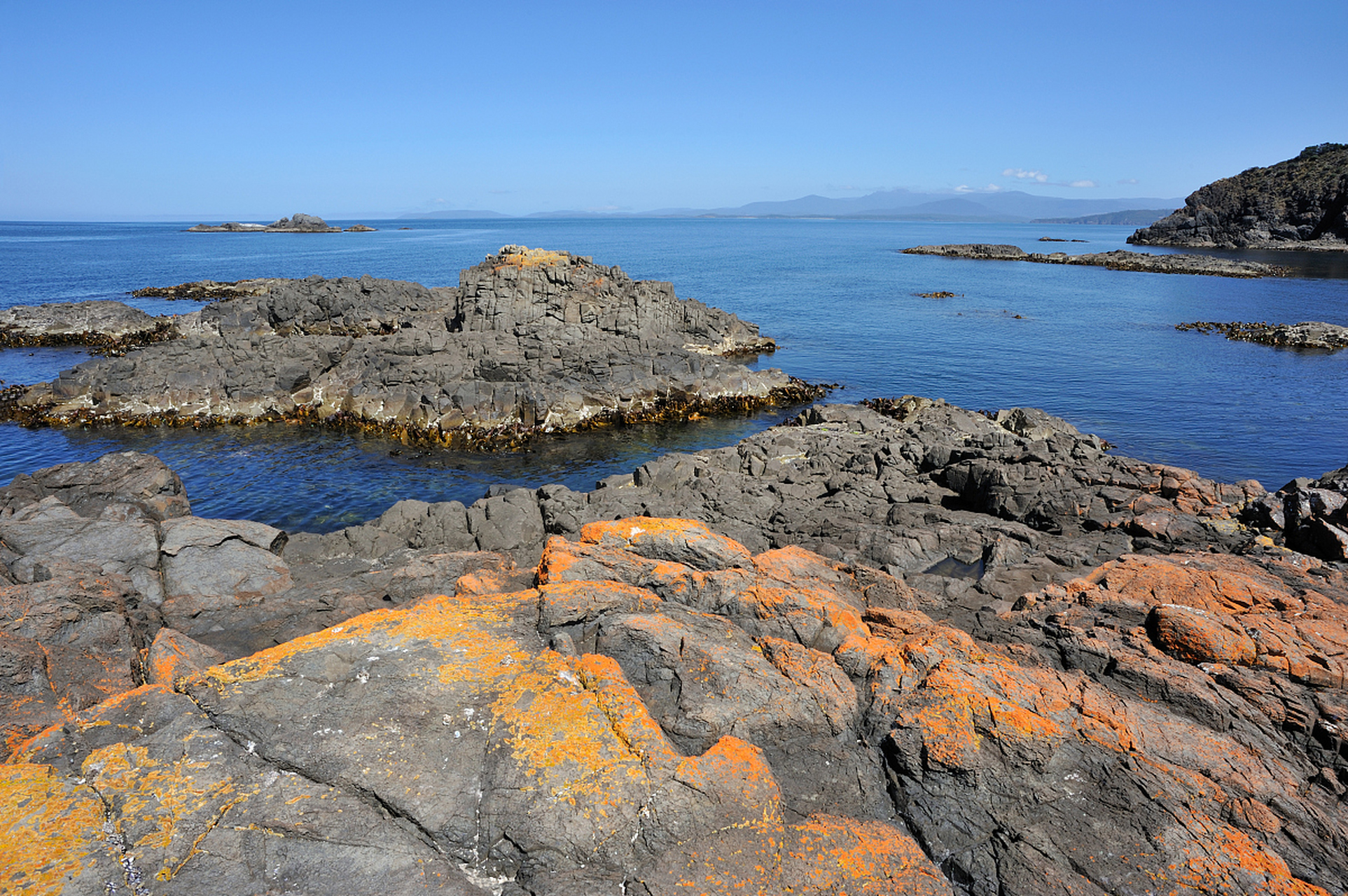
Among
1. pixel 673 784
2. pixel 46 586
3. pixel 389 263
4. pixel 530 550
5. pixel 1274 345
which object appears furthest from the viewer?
pixel 389 263

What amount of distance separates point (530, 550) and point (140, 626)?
7452 millimetres

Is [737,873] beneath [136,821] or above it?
beneath

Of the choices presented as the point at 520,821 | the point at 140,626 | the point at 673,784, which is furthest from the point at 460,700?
the point at 140,626

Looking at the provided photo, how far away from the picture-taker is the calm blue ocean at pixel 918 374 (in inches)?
1128

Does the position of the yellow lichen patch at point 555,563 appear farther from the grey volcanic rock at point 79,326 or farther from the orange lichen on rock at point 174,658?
the grey volcanic rock at point 79,326

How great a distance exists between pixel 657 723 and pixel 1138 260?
14814 cm

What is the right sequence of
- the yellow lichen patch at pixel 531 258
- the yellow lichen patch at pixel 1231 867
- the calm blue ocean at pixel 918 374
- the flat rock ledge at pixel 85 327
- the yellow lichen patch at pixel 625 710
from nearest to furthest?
1. the yellow lichen patch at pixel 1231 867
2. the yellow lichen patch at pixel 625 710
3. the calm blue ocean at pixel 918 374
4. the yellow lichen patch at pixel 531 258
5. the flat rock ledge at pixel 85 327

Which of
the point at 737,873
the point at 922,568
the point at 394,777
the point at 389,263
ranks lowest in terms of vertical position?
the point at 922,568

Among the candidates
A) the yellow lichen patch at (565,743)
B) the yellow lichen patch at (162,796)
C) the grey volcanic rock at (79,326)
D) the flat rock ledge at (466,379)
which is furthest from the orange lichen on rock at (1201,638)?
the grey volcanic rock at (79,326)

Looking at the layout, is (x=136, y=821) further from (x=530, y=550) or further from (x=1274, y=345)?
(x=1274, y=345)

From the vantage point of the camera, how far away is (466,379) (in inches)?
1421

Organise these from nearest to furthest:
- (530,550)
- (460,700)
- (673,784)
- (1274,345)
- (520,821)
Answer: (520,821)
(673,784)
(460,700)
(530,550)
(1274,345)

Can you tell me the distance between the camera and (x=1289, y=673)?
383 inches

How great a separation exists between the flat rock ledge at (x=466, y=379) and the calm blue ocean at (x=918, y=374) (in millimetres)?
1841
